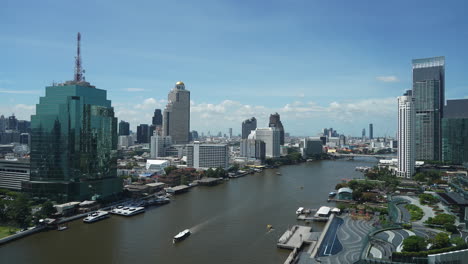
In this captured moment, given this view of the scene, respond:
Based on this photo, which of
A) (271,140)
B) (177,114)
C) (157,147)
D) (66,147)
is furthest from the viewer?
(177,114)

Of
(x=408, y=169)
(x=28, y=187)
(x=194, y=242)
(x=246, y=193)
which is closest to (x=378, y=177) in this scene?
(x=408, y=169)

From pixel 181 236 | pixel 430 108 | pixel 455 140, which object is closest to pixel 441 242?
pixel 181 236

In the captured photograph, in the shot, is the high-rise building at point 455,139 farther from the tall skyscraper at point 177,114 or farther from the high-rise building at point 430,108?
the tall skyscraper at point 177,114

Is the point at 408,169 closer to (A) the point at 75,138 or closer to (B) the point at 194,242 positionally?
(B) the point at 194,242

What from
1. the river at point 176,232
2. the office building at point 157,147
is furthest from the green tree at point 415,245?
the office building at point 157,147

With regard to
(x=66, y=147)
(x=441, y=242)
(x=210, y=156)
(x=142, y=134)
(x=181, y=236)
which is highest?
(x=142, y=134)

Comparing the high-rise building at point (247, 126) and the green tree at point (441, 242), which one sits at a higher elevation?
the high-rise building at point (247, 126)

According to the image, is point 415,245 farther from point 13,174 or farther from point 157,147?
point 157,147
